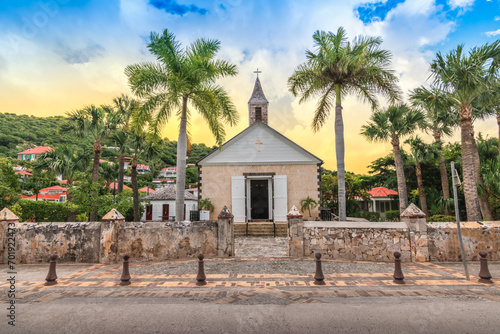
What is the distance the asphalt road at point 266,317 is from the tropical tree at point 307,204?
446 inches

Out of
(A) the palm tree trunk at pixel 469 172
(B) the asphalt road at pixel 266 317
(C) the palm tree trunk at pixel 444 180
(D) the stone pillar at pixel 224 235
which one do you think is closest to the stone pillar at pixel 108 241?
(B) the asphalt road at pixel 266 317

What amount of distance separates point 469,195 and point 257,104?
16128mm

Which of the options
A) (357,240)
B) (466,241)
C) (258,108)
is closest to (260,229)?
(357,240)

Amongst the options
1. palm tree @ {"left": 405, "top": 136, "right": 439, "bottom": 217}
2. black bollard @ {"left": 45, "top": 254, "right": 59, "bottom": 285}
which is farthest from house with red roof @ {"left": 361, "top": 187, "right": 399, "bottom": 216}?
black bollard @ {"left": 45, "top": 254, "right": 59, "bottom": 285}

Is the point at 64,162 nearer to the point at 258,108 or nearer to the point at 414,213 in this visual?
the point at 258,108

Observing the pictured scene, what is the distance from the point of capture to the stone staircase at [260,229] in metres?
15.9

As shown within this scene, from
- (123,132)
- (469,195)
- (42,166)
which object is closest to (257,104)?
(123,132)

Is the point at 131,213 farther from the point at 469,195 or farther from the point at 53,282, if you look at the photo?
the point at 469,195


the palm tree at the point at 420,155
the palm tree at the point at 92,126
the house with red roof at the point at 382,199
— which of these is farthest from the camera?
the house with red roof at the point at 382,199

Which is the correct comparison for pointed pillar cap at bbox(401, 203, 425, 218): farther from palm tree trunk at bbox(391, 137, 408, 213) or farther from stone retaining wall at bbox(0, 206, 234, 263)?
palm tree trunk at bbox(391, 137, 408, 213)

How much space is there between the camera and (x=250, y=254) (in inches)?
384

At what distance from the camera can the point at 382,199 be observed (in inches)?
1166

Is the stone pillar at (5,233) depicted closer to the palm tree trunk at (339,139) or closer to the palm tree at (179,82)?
the palm tree at (179,82)

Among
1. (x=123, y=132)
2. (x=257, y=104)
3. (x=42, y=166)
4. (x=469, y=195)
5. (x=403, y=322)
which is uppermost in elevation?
(x=257, y=104)
